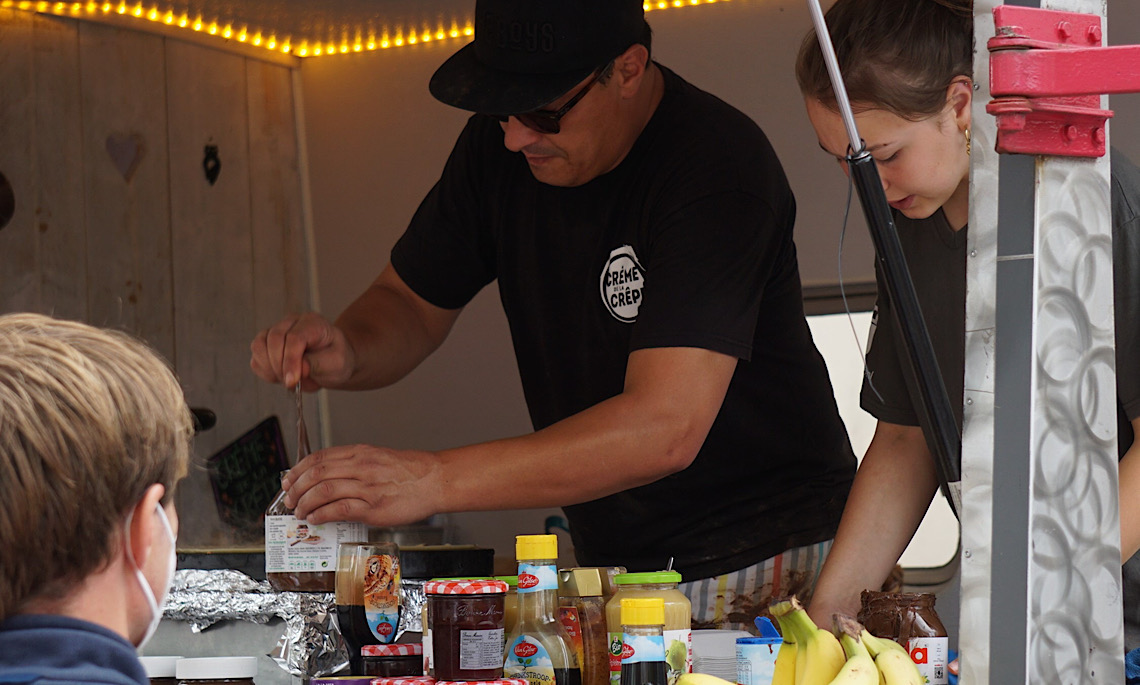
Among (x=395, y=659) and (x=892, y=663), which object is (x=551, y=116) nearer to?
(x=395, y=659)

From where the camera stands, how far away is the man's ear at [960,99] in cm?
162

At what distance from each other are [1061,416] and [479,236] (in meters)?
1.58

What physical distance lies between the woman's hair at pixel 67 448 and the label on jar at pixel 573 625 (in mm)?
641

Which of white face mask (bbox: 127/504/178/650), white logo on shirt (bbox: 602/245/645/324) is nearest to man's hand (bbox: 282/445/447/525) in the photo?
white logo on shirt (bbox: 602/245/645/324)

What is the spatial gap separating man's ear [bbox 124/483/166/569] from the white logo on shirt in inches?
50.1

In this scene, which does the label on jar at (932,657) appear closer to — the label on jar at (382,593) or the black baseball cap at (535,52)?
the label on jar at (382,593)

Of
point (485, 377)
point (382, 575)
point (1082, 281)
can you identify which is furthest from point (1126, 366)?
point (485, 377)

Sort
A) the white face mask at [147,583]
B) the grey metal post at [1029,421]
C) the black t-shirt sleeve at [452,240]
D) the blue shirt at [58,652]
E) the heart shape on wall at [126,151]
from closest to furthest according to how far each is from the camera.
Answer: the blue shirt at [58,652]
the white face mask at [147,583]
the grey metal post at [1029,421]
the black t-shirt sleeve at [452,240]
the heart shape on wall at [126,151]

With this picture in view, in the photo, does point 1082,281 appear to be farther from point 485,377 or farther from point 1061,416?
point 485,377

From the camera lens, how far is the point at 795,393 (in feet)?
7.73

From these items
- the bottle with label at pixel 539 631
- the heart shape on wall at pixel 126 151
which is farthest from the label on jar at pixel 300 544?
the heart shape on wall at pixel 126 151

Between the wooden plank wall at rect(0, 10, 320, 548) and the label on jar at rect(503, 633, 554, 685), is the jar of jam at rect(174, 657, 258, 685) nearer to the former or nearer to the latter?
the label on jar at rect(503, 633, 554, 685)

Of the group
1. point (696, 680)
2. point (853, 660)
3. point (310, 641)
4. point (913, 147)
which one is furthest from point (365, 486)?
point (913, 147)

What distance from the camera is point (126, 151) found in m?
4.45
